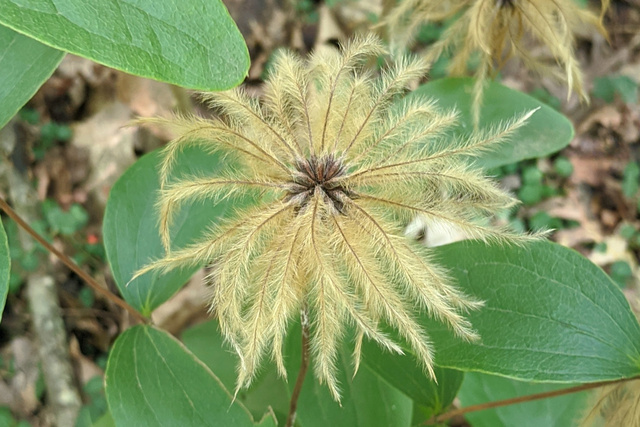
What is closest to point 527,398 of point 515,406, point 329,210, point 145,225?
point 515,406

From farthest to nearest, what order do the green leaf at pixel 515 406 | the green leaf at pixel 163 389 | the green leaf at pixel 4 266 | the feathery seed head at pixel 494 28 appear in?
the green leaf at pixel 515 406 → the feathery seed head at pixel 494 28 → the green leaf at pixel 163 389 → the green leaf at pixel 4 266

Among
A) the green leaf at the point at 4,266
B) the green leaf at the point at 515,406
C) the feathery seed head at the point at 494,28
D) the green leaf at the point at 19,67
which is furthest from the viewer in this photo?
the green leaf at the point at 515,406

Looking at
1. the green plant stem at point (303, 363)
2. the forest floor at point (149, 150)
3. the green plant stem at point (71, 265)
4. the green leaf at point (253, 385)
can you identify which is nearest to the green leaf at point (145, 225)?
the green plant stem at point (71, 265)

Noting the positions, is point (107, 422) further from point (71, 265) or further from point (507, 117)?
point (507, 117)

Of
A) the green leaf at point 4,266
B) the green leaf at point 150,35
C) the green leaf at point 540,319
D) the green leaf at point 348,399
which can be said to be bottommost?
the green leaf at point 348,399

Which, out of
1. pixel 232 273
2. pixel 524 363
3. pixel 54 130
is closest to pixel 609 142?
pixel 524 363

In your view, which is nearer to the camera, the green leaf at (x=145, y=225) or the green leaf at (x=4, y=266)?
the green leaf at (x=4, y=266)

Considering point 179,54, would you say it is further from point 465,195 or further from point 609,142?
point 609,142

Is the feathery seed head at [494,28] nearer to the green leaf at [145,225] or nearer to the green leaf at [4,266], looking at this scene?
the green leaf at [145,225]
